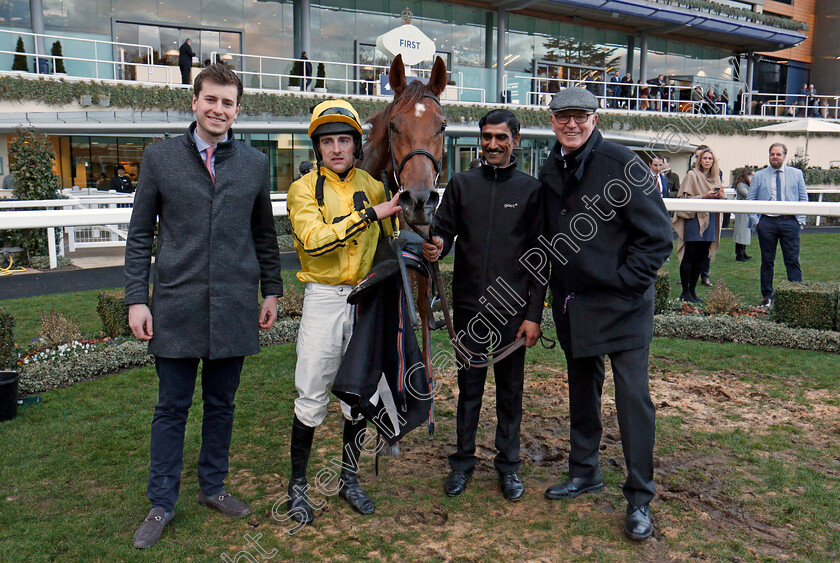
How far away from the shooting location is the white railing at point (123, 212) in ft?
13.5

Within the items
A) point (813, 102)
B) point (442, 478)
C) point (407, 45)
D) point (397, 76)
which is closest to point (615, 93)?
point (813, 102)

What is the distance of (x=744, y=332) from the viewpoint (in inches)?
256

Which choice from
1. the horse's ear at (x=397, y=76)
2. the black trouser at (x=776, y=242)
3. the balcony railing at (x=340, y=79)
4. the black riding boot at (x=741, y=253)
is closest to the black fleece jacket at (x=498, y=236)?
the horse's ear at (x=397, y=76)

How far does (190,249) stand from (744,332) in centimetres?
567

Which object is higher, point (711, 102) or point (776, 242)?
point (711, 102)

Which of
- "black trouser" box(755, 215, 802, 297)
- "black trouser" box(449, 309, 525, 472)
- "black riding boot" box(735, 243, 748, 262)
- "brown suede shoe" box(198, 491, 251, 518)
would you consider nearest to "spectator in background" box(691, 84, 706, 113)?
"black riding boot" box(735, 243, 748, 262)

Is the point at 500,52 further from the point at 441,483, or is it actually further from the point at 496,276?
the point at 441,483

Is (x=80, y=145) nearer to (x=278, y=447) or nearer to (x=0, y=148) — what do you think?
(x=0, y=148)

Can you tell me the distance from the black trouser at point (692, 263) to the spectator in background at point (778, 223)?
68cm

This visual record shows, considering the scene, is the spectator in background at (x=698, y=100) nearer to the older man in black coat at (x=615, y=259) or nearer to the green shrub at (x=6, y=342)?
the older man in black coat at (x=615, y=259)

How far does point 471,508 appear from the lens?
129 inches

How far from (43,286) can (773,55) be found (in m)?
40.6

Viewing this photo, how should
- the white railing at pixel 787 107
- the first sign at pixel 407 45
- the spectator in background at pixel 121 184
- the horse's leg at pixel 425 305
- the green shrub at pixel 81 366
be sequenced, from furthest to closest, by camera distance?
the white railing at pixel 787 107
the spectator in background at pixel 121 184
the first sign at pixel 407 45
the green shrub at pixel 81 366
the horse's leg at pixel 425 305

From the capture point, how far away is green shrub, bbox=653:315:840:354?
617 cm
